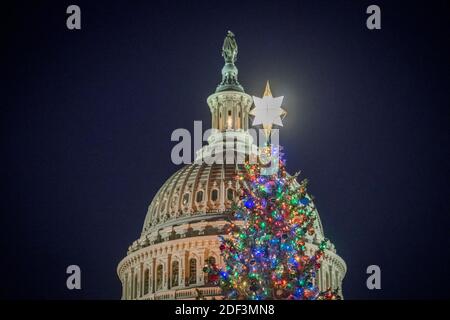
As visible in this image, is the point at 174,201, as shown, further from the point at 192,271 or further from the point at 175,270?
the point at 192,271

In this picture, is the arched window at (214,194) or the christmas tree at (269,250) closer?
the christmas tree at (269,250)

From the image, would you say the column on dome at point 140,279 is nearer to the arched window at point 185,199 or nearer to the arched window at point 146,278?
the arched window at point 146,278

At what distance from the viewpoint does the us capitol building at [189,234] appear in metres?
85.1

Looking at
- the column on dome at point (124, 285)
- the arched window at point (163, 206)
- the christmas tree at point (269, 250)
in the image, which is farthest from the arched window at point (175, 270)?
the christmas tree at point (269, 250)

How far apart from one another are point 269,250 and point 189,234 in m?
52.1

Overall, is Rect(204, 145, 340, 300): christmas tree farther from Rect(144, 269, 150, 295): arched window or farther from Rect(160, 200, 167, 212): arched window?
Rect(160, 200, 167, 212): arched window

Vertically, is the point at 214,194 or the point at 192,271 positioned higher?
the point at 214,194

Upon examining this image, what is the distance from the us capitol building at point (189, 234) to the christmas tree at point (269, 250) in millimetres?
42455

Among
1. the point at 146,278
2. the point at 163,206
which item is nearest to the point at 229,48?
the point at 163,206

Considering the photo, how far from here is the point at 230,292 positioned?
34.8 metres

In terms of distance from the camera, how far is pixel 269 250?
3481 cm

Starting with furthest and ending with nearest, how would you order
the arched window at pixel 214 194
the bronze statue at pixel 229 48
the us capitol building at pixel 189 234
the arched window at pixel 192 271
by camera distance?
the bronze statue at pixel 229 48 → the arched window at pixel 214 194 → the us capitol building at pixel 189 234 → the arched window at pixel 192 271
